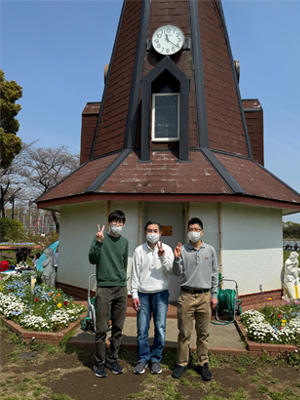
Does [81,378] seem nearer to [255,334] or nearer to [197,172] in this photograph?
[255,334]

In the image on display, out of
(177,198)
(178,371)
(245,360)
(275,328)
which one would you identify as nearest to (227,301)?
(275,328)

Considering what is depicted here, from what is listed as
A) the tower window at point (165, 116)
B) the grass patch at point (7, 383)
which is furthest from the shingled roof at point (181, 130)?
the grass patch at point (7, 383)

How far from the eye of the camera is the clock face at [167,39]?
347 inches

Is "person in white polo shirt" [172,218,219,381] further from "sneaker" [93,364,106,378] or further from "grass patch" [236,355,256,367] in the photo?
"sneaker" [93,364,106,378]

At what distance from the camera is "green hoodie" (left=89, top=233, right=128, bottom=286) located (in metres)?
4.20

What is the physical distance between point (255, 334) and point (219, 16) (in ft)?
33.5

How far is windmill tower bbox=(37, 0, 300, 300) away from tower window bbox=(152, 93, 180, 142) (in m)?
0.03

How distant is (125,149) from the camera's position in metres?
8.47

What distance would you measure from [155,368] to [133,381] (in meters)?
0.35

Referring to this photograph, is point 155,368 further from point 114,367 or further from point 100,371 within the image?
point 100,371

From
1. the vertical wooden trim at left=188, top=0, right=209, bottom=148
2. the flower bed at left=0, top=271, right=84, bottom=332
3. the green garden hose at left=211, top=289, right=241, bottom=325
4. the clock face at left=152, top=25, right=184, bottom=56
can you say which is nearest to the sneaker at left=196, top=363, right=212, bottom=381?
the green garden hose at left=211, top=289, right=241, bottom=325

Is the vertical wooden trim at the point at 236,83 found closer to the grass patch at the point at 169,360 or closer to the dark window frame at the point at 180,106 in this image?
the dark window frame at the point at 180,106

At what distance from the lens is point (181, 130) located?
313 inches

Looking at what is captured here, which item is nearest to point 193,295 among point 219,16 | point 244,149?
point 244,149
